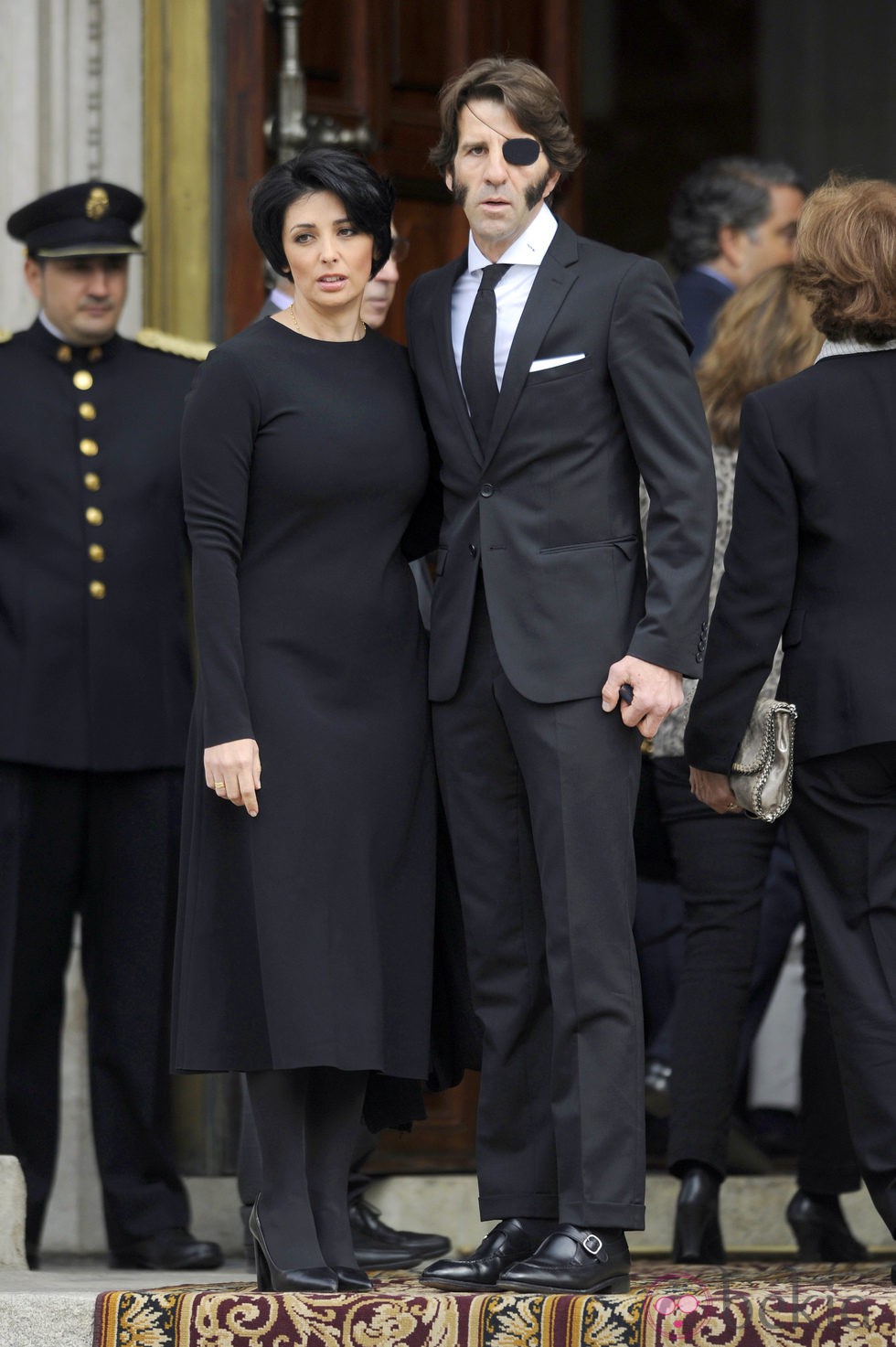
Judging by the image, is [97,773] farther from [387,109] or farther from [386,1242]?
[387,109]

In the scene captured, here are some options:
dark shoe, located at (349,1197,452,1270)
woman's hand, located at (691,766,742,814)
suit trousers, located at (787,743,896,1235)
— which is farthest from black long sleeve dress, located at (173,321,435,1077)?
dark shoe, located at (349,1197,452,1270)

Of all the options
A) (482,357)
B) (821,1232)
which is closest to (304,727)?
(482,357)

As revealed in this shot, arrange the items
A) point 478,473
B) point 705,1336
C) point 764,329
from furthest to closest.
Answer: point 764,329, point 478,473, point 705,1336

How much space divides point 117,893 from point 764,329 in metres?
1.73

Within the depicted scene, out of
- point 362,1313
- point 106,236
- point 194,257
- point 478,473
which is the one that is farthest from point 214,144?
point 362,1313

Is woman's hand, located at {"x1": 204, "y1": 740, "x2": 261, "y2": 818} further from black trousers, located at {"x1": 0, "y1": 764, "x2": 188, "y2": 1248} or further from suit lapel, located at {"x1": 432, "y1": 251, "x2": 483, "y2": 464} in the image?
black trousers, located at {"x1": 0, "y1": 764, "x2": 188, "y2": 1248}

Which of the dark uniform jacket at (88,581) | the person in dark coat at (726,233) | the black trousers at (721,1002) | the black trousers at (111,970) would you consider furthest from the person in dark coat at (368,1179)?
the person in dark coat at (726,233)

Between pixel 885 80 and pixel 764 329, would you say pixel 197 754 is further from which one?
pixel 885 80

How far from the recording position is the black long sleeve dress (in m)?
3.71

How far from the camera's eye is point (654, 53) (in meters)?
8.59

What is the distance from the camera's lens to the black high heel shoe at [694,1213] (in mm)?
4398

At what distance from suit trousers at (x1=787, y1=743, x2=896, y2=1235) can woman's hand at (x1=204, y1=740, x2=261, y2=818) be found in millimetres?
878

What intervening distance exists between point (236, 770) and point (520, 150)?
1091 mm

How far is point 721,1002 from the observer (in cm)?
446
